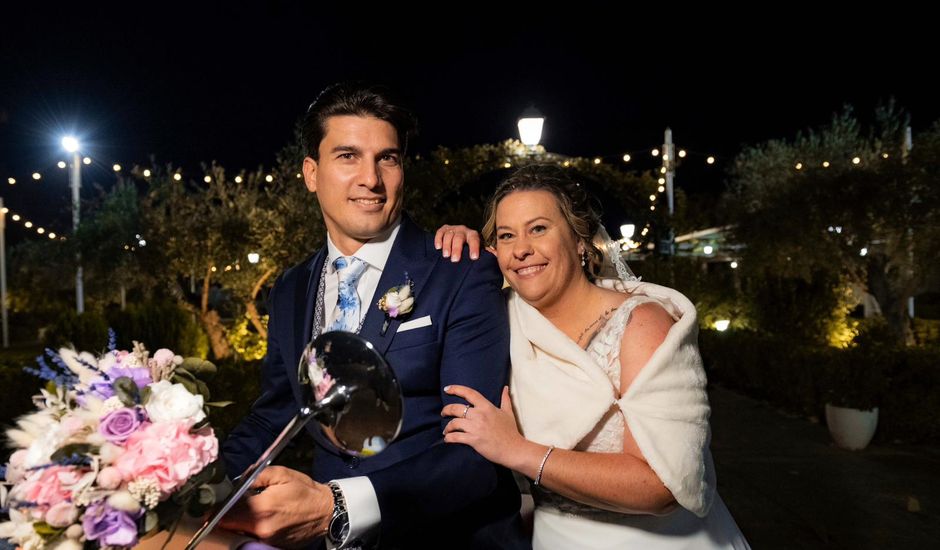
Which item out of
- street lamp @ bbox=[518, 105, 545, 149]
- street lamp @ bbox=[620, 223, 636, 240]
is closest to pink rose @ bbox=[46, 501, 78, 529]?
street lamp @ bbox=[620, 223, 636, 240]

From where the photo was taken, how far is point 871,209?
1131cm

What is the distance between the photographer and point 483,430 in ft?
6.44

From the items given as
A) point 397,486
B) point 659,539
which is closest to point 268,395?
point 397,486

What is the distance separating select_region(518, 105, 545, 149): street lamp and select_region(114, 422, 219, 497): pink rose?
7.58m

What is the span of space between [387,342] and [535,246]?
648 mm

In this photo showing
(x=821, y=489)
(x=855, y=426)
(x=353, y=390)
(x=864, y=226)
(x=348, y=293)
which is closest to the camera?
(x=353, y=390)

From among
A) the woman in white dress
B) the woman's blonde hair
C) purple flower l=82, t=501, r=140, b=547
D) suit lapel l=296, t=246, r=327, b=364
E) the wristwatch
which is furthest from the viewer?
the woman's blonde hair

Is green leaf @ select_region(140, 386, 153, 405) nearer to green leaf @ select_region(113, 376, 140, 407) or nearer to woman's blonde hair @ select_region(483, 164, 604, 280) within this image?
green leaf @ select_region(113, 376, 140, 407)

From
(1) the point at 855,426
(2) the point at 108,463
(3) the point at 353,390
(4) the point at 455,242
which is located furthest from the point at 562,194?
(1) the point at 855,426

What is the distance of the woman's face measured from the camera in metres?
2.44

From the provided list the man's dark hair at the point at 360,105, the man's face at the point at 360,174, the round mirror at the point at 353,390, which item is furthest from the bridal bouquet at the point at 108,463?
the man's dark hair at the point at 360,105

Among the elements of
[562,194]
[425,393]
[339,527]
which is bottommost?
[339,527]

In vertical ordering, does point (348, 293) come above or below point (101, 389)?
above

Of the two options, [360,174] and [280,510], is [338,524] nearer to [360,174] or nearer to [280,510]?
[280,510]
